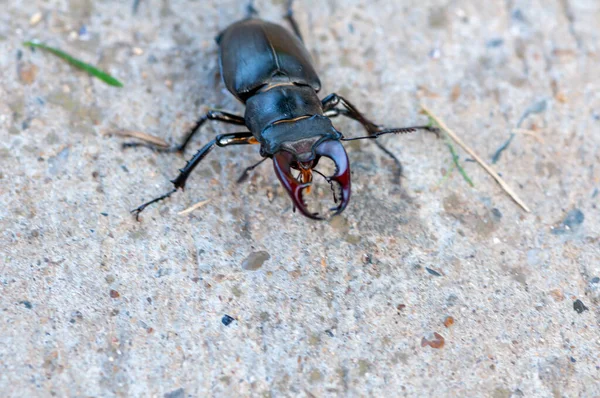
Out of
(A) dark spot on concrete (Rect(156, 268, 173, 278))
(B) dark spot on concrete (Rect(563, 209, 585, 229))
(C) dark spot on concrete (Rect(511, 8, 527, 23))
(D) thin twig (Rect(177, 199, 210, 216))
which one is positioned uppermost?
(C) dark spot on concrete (Rect(511, 8, 527, 23))

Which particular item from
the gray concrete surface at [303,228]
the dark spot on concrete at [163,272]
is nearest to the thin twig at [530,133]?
the gray concrete surface at [303,228]

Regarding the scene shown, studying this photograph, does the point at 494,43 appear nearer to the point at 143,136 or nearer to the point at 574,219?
the point at 574,219

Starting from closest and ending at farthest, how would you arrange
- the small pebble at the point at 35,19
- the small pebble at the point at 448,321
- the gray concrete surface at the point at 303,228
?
the gray concrete surface at the point at 303,228 → the small pebble at the point at 448,321 → the small pebble at the point at 35,19

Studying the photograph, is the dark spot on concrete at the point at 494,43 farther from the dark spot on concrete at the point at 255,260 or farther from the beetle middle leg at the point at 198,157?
the dark spot on concrete at the point at 255,260

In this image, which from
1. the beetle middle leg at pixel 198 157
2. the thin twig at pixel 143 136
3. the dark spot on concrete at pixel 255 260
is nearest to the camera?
the dark spot on concrete at pixel 255 260

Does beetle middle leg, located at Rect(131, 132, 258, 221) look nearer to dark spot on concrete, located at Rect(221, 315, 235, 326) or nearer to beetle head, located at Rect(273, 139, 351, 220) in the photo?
beetle head, located at Rect(273, 139, 351, 220)

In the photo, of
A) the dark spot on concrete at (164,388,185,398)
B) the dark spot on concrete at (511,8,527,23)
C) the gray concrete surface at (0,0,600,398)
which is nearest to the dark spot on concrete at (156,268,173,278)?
the gray concrete surface at (0,0,600,398)
